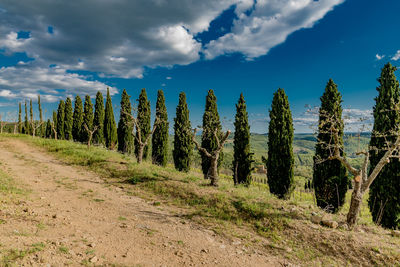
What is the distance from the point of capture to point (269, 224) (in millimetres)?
9070

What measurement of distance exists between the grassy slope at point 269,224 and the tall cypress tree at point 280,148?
960cm

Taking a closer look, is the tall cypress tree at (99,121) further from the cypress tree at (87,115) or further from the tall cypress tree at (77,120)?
the tall cypress tree at (77,120)

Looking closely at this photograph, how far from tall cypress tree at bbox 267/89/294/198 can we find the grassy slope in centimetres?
960

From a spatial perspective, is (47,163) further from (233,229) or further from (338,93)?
(338,93)

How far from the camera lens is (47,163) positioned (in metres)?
18.0

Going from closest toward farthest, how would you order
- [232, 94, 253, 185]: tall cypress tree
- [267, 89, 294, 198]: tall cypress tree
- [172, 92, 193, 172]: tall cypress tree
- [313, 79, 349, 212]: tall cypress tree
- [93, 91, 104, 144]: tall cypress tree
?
[313, 79, 349, 212]: tall cypress tree, [267, 89, 294, 198]: tall cypress tree, [232, 94, 253, 185]: tall cypress tree, [172, 92, 193, 172]: tall cypress tree, [93, 91, 104, 144]: tall cypress tree

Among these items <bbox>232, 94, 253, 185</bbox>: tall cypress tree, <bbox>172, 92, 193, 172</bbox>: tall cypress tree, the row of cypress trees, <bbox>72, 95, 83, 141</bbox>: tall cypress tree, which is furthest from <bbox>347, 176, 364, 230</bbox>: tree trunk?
<bbox>72, 95, 83, 141</bbox>: tall cypress tree

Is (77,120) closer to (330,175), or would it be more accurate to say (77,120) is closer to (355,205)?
(330,175)

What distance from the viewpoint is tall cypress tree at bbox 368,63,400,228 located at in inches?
596

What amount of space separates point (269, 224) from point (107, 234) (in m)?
6.22

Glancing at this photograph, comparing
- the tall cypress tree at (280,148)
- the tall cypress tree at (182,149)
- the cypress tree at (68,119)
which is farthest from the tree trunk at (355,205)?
the cypress tree at (68,119)

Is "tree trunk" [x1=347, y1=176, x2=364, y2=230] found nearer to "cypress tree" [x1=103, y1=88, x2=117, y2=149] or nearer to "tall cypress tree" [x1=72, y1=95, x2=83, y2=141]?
"cypress tree" [x1=103, y1=88, x2=117, y2=149]

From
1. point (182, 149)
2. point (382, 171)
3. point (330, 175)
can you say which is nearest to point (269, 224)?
point (330, 175)

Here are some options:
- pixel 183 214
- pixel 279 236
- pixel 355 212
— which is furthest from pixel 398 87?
pixel 183 214
